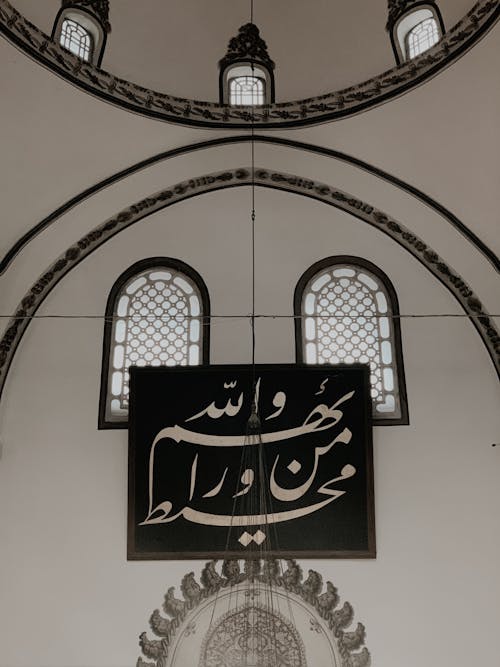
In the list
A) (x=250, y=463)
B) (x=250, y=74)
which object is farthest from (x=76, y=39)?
(x=250, y=463)

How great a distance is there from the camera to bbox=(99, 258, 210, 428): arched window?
5.97 m

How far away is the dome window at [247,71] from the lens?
611cm

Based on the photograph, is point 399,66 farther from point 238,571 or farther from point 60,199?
point 238,571

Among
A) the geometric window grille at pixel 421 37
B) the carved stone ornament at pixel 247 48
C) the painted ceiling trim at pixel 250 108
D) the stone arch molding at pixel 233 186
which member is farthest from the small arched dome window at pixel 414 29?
the stone arch molding at pixel 233 186

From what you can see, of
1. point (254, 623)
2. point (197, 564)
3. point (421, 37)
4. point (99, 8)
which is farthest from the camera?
point (99, 8)

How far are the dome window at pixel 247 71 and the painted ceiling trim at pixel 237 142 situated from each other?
40cm

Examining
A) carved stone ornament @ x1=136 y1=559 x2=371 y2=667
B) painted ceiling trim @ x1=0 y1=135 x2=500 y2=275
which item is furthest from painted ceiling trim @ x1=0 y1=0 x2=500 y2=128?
carved stone ornament @ x1=136 y1=559 x2=371 y2=667

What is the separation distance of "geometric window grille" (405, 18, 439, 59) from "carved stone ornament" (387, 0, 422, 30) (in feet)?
0.47

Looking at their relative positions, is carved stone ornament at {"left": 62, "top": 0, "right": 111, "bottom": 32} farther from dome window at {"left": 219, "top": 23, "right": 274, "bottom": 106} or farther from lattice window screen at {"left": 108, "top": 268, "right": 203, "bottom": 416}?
lattice window screen at {"left": 108, "top": 268, "right": 203, "bottom": 416}

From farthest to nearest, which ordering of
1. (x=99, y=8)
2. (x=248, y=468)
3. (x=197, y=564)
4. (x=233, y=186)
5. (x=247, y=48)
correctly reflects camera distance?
(x=233, y=186), (x=247, y=48), (x=99, y=8), (x=248, y=468), (x=197, y=564)

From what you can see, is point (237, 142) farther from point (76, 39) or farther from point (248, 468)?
point (248, 468)

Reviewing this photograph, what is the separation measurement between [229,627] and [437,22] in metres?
4.45

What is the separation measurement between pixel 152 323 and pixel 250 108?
70.4 inches

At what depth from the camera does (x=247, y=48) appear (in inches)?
241
